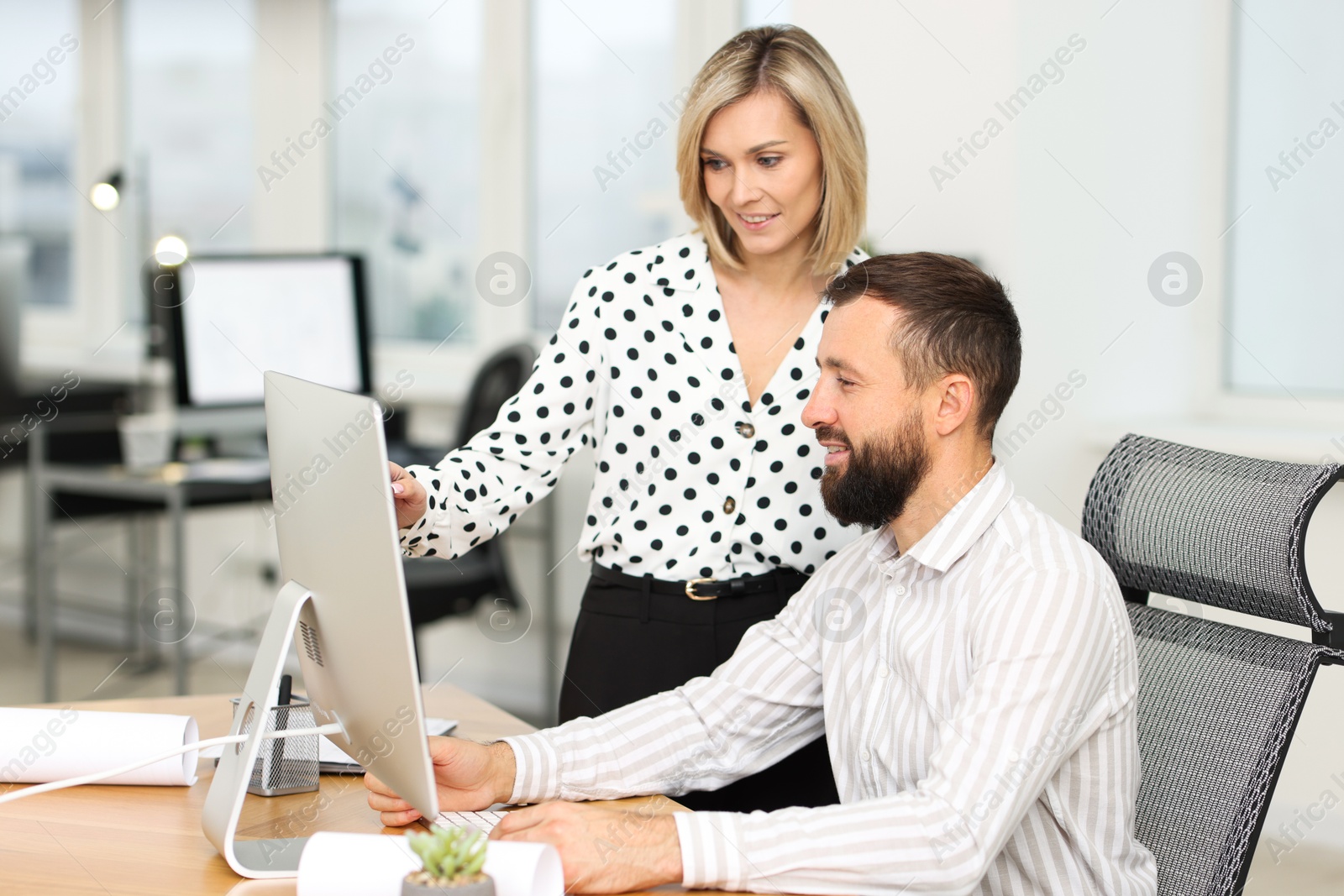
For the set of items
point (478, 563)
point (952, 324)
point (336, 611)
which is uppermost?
point (952, 324)

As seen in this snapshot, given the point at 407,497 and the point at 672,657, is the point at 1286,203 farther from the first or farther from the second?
the point at 407,497

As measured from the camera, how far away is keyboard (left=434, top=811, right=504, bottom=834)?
134 centimetres

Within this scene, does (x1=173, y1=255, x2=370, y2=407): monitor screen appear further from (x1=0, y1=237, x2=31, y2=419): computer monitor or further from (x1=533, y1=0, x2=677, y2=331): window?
(x1=0, y1=237, x2=31, y2=419): computer monitor

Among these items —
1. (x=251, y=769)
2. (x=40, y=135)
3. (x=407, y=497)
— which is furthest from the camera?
(x=40, y=135)

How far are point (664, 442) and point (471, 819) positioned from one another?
0.61 meters

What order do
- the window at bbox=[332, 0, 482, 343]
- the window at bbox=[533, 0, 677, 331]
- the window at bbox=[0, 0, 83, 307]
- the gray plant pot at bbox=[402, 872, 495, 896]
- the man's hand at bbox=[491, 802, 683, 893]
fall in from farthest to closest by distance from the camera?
the window at bbox=[0, 0, 83, 307], the window at bbox=[332, 0, 482, 343], the window at bbox=[533, 0, 677, 331], the man's hand at bbox=[491, 802, 683, 893], the gray plant pot at bbox=[402, 872, 495, 896]

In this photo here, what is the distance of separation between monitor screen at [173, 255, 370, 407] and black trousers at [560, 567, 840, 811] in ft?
6.94

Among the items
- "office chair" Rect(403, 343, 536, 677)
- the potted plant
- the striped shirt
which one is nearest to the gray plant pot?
the potted plant

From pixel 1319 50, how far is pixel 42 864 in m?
2.71

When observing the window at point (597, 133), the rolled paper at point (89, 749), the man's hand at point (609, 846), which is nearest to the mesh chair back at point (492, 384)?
the window at point (597, 133)

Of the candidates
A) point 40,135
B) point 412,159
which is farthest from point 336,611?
point 40,135

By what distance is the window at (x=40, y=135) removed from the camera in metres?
5.22

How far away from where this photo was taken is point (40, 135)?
5.33m

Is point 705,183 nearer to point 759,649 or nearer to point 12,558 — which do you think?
point 759,649
